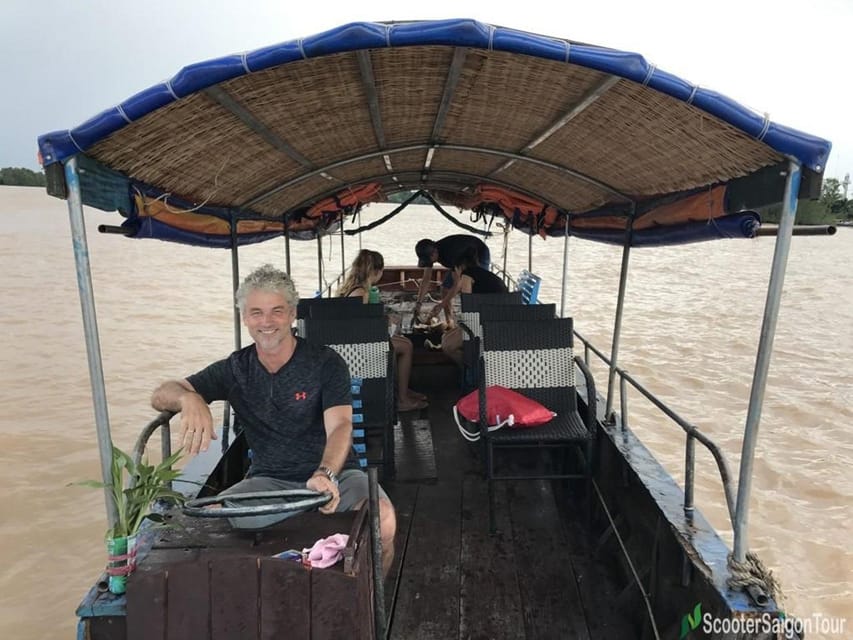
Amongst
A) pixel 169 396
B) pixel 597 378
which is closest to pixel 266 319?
pixel 169 396

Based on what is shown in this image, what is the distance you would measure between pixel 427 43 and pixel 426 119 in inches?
59.1

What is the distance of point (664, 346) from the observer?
1198 cm

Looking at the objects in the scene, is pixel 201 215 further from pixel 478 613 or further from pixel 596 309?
pixel 596 309

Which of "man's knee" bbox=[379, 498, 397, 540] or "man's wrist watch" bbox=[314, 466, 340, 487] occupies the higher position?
"man's wrist watch" bbox=[314, 466, 340, 487]

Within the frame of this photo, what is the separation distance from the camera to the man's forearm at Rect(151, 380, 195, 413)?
2.32m

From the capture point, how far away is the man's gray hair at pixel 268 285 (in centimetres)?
252

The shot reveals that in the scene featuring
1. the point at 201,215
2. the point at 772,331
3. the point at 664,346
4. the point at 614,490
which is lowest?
the point at 664,346

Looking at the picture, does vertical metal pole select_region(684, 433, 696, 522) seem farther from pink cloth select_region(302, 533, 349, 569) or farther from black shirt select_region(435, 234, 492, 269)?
black shirt select_region(435, 234, 492, 269)

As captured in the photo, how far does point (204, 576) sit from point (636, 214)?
308cm

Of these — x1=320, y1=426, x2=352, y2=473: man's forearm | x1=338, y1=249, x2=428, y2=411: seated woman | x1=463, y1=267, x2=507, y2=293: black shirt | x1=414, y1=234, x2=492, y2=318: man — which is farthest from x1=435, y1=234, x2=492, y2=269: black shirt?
x1=320, y1=426, x2=352, y2=473: man's forearm

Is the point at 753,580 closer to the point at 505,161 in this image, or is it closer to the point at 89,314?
the point at 89,314

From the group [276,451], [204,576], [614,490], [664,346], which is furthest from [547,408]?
[664,346]

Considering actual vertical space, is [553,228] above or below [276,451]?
above

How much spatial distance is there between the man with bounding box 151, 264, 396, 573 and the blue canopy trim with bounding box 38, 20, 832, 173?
865 mm
